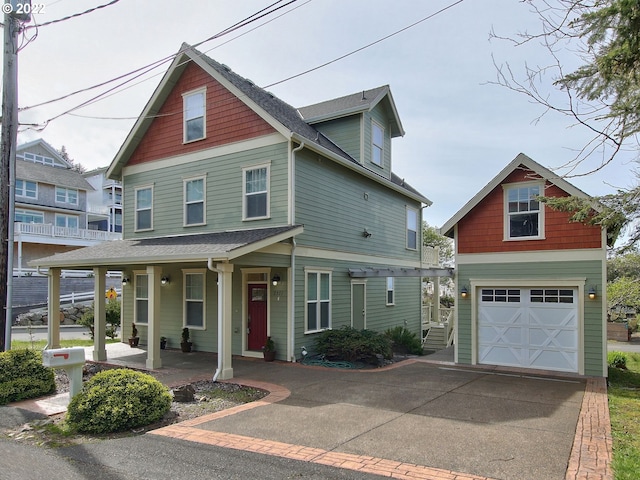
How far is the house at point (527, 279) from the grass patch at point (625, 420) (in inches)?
35.7

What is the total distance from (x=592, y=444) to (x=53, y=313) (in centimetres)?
1402

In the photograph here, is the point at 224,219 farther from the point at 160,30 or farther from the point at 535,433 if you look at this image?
the point at 535,433

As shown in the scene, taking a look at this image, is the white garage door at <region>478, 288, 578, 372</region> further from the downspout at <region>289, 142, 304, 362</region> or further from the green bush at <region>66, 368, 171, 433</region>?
the green bush at <region>66, 368, 171, 433</region>

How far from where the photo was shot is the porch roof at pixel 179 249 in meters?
10.6

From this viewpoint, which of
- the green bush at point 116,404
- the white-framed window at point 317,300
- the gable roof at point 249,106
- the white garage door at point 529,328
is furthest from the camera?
the white-framed window at point 317,300

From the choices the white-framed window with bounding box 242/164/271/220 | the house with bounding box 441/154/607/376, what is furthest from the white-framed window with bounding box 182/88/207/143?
Result: the house with bounding box 441/154/607/376

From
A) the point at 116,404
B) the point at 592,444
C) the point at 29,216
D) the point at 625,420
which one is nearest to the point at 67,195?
the point at 29,216

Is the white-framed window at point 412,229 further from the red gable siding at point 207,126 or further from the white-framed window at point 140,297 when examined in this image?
the white-framed window at point 140,297

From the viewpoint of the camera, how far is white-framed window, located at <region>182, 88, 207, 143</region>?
14883mm

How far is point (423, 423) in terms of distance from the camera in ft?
23.2

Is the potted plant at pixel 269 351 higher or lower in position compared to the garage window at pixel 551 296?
lower

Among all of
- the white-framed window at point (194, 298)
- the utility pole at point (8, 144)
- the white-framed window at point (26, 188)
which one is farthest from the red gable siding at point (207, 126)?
the white-framed window at point (26, 188)

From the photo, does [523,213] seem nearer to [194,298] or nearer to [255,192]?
[255,192]

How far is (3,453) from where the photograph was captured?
5867mm
